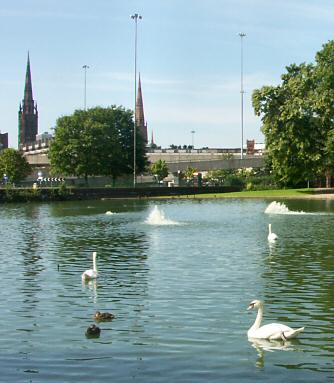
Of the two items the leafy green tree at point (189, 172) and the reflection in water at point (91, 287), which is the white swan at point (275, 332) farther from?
the leafy green tree at point (189, 172)

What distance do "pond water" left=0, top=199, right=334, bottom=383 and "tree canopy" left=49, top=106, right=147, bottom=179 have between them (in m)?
70.8

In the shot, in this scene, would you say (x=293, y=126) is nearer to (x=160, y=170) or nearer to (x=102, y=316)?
(x=160, y=170)

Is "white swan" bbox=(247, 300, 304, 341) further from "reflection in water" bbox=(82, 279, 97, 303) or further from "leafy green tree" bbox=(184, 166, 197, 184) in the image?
"leafy green tree" bbox=(184, 166, 197, 184)

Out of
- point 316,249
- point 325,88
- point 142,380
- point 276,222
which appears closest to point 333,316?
point 142,380

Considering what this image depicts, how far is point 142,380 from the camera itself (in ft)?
42.2

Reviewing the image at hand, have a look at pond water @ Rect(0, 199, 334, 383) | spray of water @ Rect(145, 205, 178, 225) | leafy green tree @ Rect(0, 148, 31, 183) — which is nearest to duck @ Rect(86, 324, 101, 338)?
pond water @ Rect(0, 199, 334, 383)

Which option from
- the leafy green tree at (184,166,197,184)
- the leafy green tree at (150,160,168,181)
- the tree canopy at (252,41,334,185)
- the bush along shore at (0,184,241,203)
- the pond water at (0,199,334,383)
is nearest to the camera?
the pond water at (0,199,334,383)

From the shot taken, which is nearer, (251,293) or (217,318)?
(217,318)

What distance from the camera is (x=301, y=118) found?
86938mm

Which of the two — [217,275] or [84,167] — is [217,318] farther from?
[84,167]

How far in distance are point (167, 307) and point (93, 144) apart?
90.8 meters

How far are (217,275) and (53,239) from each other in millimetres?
16625

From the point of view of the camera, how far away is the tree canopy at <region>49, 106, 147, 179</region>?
357 ft

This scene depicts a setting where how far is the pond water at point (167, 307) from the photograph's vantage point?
13594 millimetres
